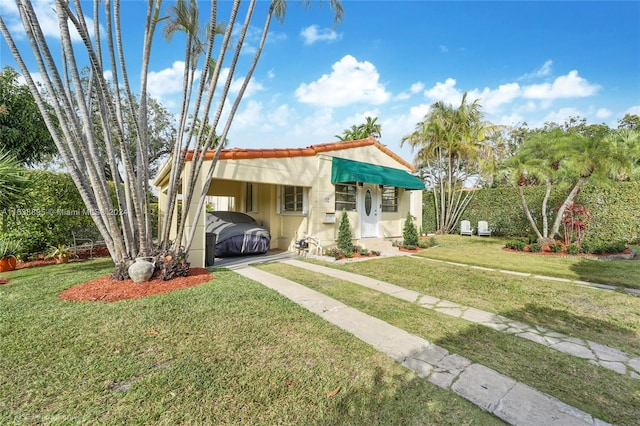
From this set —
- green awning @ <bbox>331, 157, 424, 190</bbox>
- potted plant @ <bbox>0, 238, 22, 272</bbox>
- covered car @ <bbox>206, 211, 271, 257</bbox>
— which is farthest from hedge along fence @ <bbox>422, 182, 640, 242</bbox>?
potted plant @ <bbox>0, 238, 22, 272</bbox>

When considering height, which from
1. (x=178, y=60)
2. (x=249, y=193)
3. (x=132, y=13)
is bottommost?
(x=249, y=193)

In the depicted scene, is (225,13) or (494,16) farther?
(494,16)

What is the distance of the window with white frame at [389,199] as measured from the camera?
14008 millimetres

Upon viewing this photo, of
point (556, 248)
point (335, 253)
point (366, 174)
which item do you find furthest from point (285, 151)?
point (556, 248)

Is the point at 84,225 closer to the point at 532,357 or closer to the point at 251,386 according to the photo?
the point at 251,386

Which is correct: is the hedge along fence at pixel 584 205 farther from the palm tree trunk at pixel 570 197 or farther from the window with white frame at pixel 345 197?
the window with white frame at pixel 345 197

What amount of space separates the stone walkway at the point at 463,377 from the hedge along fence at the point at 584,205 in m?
13.0

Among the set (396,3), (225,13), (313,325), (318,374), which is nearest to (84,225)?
(225,13)

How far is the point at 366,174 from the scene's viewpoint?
459 inches

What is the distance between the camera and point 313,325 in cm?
414

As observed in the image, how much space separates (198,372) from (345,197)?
33.5ft

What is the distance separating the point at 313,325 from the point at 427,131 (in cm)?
1685

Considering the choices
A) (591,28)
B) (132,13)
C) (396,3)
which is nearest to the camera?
(132,13)

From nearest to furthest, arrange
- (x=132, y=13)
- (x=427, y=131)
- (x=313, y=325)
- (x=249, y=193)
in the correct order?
(x=313, y=325)
(x=132, y=13)
(x=249, y=193)
(x=427, y=131)
